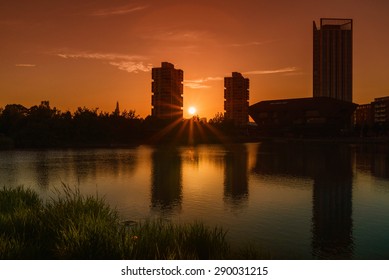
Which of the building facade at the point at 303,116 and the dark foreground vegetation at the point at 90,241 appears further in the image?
the building facade at the point at 303,116

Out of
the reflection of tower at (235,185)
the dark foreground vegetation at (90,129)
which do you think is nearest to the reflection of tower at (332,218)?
the reflection of tower at (235,185)

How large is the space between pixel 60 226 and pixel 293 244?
673 centimetres

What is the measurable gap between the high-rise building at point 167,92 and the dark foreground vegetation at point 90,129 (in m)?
5.55

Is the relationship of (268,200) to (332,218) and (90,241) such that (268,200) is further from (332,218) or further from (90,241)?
(90,241)

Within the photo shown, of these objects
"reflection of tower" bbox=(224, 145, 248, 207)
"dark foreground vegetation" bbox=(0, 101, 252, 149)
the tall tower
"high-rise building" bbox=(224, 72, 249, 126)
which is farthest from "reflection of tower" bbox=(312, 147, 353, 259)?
"high-rise building" bbox=(224, 72, 249, 126)

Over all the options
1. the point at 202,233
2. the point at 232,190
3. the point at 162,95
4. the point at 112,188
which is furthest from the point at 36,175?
the point at 162,95

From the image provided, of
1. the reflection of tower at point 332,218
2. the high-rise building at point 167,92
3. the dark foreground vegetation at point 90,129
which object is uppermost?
the high-rise building at point 167,92

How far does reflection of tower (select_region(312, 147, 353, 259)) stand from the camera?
1197cm

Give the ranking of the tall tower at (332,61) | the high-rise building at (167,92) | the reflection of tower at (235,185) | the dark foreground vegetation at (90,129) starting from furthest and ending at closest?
1. the high-rise building at (167,92)
2. the dark foreground vegetation at (90,129)
3. the reflection of tower at (235,185)
4. the tall tower at (332,61)

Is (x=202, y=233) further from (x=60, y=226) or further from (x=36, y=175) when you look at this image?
(x=36, y=175)

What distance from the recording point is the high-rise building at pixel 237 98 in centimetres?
17300

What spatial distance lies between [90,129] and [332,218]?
84.0m

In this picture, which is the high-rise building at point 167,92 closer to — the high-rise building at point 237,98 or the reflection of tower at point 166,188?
the high-rise building at point 237,98
